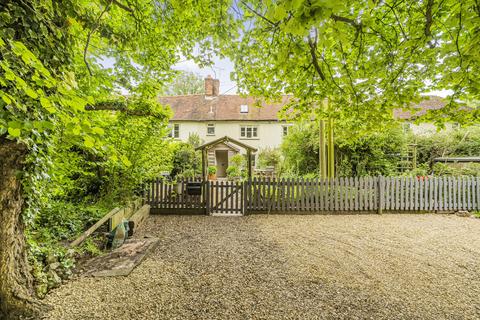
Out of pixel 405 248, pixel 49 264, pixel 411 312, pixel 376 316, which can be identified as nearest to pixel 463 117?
pixel 405 248

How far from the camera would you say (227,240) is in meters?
5.42

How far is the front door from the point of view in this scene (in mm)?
22938

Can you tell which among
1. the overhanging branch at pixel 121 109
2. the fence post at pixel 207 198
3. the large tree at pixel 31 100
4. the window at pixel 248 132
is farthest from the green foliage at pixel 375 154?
the window at pixel 248 132

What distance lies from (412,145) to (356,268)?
11.5 metres

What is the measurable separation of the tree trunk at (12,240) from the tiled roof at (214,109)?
2071cm

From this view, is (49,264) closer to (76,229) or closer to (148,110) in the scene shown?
(76,229)

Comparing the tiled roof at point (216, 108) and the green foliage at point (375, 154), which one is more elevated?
the tiled roof at point (216, 108)

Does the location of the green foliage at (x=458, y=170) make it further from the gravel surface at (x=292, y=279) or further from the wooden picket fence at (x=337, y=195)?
the gravel surface at (x=292, y=279)

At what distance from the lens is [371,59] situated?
4.09 meters

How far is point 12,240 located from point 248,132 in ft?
71.1

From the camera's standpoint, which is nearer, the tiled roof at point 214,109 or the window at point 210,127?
the tiled roof at point 214,109

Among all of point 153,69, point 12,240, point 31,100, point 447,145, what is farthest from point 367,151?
point 12,240

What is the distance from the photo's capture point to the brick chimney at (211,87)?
2492 cm

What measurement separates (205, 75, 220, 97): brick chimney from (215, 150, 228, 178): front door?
7.14 meters
